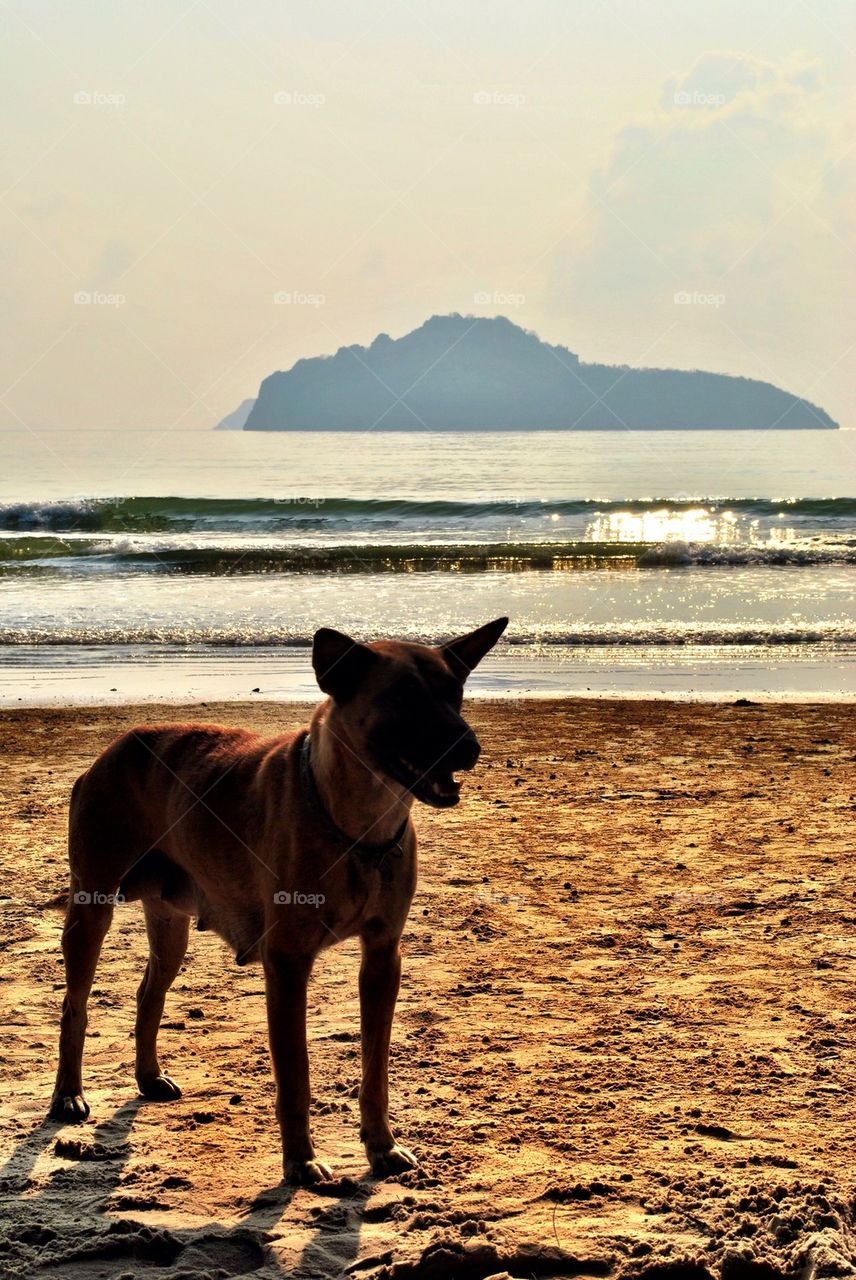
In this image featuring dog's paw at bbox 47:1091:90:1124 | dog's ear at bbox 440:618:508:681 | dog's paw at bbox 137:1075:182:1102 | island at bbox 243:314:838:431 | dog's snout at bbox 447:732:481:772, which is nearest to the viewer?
dog's snout at bbox 447:732:481:772

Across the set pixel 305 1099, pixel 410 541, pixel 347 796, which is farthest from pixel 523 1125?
pixel 410 541

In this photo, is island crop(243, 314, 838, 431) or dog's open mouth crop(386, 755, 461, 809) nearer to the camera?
dog's open mouth crop(386, 755, 461, 809)

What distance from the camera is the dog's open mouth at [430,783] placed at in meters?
3.72

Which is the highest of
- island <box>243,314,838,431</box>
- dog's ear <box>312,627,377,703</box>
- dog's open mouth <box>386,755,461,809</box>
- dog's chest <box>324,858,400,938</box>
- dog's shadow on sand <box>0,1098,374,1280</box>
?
island <box>243,314,838,431</box>

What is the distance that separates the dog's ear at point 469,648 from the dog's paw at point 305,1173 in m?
1.47

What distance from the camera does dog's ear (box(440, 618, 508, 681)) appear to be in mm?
4070

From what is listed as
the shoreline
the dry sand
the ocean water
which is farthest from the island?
the dry sand

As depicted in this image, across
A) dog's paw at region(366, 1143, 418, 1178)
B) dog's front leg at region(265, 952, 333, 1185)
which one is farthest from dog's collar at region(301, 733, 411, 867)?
dog's paw at region(366, 1143, 418, 1178)

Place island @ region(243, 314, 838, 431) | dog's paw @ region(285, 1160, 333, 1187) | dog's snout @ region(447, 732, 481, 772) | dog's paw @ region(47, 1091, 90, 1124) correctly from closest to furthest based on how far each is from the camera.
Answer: dog's snout @ region(447, 732, 481, 772) → dog's paw @ region(285, 1160, 333, 1187) → dog's paw @ region(47, 1091, 90, 1124) → island @ region(243, 314, 838, 431)

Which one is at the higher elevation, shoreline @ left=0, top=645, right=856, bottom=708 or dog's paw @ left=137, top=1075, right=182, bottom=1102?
shoreline @ left=0, top=645, right=856, bottom=708

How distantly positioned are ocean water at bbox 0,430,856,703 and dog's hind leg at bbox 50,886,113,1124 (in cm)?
857

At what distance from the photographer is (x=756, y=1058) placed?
15.7ft

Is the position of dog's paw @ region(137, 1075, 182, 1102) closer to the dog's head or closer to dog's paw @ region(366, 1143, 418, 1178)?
dog's paw @ region(366, 1143, 418, 1178)

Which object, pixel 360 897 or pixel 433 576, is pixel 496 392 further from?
pixel 360 897
